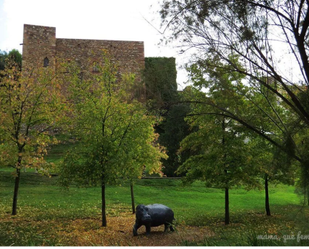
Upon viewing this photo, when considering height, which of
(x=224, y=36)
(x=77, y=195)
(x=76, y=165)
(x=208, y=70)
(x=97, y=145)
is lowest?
(x=77, y=195)

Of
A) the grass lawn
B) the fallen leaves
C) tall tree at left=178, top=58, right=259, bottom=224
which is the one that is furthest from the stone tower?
the fallen leaves

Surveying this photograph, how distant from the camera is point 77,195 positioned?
15523 millimetres

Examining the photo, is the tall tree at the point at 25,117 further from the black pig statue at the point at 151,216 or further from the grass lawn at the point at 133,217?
the black pig statue at the point at 151,216

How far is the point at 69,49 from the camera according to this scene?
29438 millimetres

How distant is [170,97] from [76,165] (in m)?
4.00

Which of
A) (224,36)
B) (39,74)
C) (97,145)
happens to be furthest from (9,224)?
(224,36)

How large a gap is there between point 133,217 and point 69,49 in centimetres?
2195

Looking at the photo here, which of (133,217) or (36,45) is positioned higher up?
(36,45)

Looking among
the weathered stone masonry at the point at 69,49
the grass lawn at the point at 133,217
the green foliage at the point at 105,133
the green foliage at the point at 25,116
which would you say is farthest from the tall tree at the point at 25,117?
the weathered stone masonry at the point at 69,49

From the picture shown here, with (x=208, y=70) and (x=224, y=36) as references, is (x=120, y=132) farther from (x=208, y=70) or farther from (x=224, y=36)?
(x=224, y=36)

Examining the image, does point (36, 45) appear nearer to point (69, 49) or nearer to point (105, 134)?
point (69, 49)

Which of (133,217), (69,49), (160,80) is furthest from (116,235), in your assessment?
(69,49)

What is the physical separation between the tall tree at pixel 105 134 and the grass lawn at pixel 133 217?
4.98 feet

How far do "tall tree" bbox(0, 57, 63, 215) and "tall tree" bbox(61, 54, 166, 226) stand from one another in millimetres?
1157
